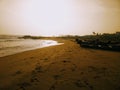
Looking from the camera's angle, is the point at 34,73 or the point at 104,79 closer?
the point at 104,79

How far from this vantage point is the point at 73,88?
3939 millimetres

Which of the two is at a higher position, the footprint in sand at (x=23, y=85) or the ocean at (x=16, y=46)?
the footprint in sand at (x=23, y=85)

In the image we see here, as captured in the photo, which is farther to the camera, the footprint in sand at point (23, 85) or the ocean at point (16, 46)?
the ocean at point (16, 46)

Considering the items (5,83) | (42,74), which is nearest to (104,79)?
(42,74)

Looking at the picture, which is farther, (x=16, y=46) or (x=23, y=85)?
(x=16, y=46)

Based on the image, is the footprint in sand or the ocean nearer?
the footprint in sand

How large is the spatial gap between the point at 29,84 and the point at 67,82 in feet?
3.88

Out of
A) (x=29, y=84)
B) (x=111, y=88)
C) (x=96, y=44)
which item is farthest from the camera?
(x=96, y=44)

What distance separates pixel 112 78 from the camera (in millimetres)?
4660

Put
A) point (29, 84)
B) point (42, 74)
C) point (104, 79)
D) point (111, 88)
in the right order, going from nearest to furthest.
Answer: point (111, 88)
point (29, 84)
point (104, 79)
point (42, 74)

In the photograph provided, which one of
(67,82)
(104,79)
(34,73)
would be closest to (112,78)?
(104,79)

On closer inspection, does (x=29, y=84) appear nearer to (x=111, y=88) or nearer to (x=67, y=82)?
(x=67, y=82)

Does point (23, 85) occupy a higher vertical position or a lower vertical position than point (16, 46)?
higher

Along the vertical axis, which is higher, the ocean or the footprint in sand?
the footprint in sand
